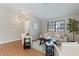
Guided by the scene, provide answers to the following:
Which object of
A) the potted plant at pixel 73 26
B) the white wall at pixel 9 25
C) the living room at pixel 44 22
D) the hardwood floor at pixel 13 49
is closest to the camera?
the living room at pixel 44 22

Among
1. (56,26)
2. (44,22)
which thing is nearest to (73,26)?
(56,26)

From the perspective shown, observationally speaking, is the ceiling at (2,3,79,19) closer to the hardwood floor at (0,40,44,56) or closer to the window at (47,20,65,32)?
the window at (47,20,65,32)

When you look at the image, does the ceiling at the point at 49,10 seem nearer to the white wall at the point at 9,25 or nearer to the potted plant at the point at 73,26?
the potted plant at the point at 73,26

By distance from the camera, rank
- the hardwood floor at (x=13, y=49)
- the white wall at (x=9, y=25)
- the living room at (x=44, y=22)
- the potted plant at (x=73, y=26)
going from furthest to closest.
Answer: the hardwood floor at (x=13, y=49)
the white wall at (x=9, y=25)
the potted plant at (x=73, y=26)
the living room at (x=44, y=22)

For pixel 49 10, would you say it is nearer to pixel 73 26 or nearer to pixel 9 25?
pixel 73 26

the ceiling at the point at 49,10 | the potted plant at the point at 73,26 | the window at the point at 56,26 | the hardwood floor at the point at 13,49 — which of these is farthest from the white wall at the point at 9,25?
the potted plant at the point at 73,26

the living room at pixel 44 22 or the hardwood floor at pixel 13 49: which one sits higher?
the living room at pixel 44 22

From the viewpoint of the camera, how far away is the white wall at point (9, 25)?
3757mm

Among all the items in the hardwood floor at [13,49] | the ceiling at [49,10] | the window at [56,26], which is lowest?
the hardwood floor at [13,49]

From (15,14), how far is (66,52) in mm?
2064

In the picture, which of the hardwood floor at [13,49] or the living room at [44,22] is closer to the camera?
the living room at [44,22]

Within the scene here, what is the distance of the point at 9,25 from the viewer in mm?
4031

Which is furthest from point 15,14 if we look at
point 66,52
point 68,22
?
point 66,52

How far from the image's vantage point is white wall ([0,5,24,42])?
376 cm
